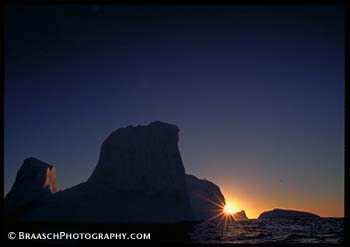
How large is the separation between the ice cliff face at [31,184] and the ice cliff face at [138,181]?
1.16 meters

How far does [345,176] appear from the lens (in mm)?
4406

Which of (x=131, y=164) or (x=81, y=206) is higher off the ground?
(x=131, y=164)

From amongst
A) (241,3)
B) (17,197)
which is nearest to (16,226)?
(241,3)

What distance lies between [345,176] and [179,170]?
103ft

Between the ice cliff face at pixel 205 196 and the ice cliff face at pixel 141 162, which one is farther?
the ice cliff face at pixel 205 196

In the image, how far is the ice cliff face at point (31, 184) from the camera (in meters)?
30.3

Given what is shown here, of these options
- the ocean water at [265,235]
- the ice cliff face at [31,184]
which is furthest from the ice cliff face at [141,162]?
the ocean water at [265,235]

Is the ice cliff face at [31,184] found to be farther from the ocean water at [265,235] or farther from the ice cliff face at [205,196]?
the ice cliff face at [205,196]

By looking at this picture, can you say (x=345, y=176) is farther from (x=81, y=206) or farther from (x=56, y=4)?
(x=81, y=206)

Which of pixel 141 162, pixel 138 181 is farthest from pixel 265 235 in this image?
pixel 141 162

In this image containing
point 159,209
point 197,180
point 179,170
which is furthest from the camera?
point 197,180

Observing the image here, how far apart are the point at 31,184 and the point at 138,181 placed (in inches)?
318

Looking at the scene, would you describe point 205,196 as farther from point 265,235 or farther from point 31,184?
point 265,235

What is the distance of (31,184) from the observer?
31406mm
